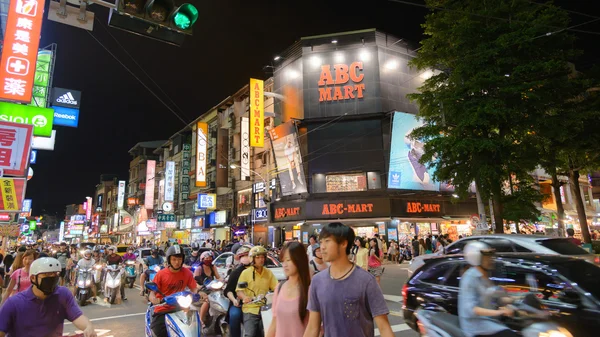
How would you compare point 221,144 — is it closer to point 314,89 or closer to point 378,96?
point 314,89

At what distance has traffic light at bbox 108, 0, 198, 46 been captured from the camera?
4762mm

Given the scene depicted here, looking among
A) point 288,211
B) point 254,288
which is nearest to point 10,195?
point 254,288

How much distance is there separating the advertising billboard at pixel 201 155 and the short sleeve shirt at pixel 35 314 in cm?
3784

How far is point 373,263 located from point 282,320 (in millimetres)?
9002

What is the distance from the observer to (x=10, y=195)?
11227 millimetres

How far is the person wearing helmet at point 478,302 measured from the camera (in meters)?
3.69

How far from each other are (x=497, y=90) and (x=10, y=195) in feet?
56.4

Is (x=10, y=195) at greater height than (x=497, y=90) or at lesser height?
lesser

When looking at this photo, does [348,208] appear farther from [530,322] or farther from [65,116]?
[530,322]

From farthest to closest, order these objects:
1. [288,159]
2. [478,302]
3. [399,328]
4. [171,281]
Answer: [288,159] < [399,328] < [171,281] < [478,302]

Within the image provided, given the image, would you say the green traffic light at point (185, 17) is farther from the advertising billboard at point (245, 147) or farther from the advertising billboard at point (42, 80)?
the advertising billboard at point (245, 147)

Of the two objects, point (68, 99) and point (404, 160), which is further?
point (404, 160)

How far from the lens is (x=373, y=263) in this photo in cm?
1173

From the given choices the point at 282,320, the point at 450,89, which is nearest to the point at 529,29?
the point at 450,89
